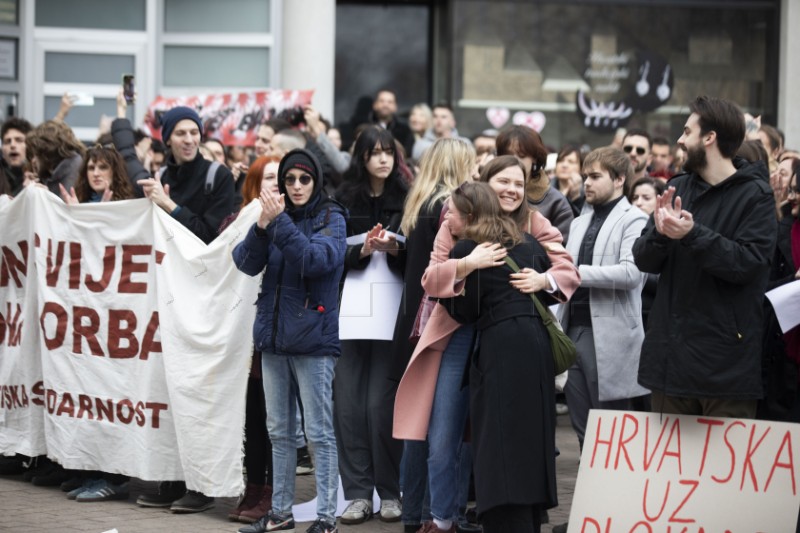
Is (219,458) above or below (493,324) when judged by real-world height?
below

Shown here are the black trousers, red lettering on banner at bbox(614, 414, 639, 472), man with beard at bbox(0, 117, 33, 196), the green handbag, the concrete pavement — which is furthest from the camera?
man with beard at bbox(0, 117, 33, 196)

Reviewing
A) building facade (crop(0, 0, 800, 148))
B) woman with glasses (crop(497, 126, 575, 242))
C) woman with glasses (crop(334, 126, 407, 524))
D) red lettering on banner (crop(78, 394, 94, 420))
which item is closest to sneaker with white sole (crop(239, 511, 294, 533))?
woman with glasses (crop(334, 126, 407, 524))

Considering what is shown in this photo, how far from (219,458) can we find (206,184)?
1.76m

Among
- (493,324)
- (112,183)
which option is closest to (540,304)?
(493,324)

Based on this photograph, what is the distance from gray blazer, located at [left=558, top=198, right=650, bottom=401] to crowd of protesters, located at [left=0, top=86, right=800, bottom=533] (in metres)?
0.01

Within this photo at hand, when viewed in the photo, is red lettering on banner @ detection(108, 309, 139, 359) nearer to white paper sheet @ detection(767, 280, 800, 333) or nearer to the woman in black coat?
the woman in black coat

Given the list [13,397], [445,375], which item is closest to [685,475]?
[445,375]

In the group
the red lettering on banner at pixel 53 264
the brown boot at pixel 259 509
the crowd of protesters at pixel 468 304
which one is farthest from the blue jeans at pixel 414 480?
the red lettering on banner at pixel 53 264

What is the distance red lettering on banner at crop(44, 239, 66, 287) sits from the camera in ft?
29.0

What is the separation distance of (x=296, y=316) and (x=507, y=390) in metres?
1.36

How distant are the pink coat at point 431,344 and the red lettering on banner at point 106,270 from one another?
232 cm

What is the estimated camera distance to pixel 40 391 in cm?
898

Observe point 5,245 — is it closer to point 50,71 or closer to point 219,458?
point 219,458

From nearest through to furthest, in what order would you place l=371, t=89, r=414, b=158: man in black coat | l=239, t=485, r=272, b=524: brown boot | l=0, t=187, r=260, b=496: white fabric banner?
1. l=239, t=485, r=272, b=524: brown boot
2. l=0, t=187, r=260, b=496: white fabric banner
3. l=371, t=89, r=414, b=158: man in black coat
